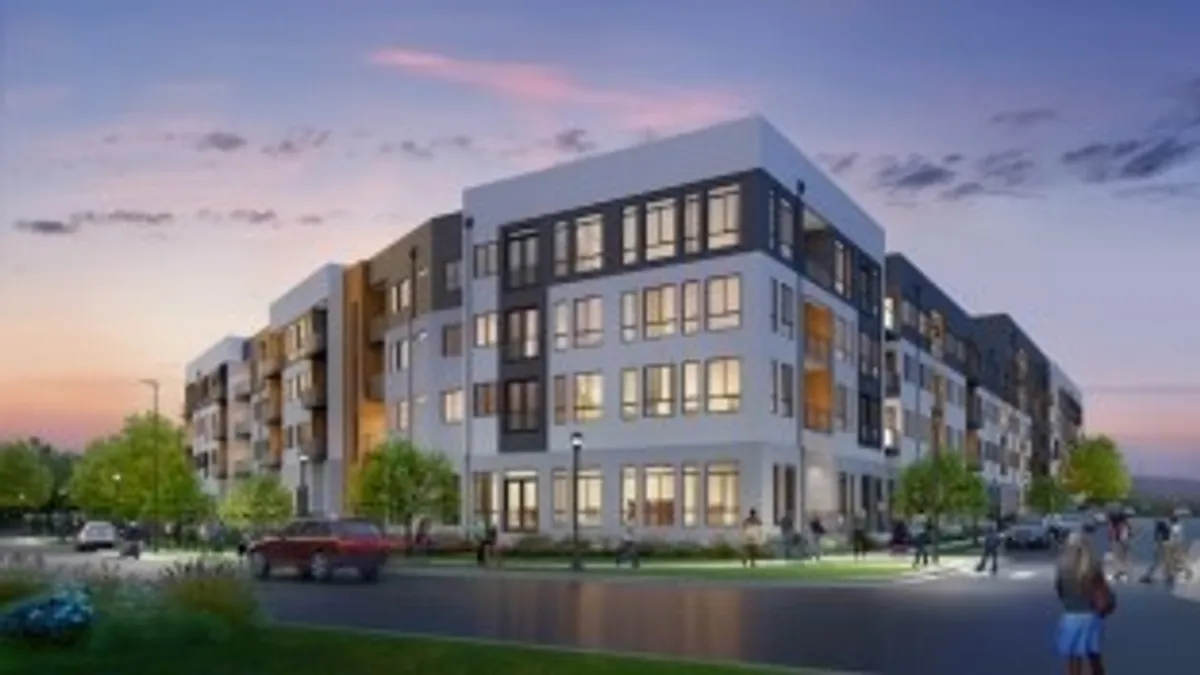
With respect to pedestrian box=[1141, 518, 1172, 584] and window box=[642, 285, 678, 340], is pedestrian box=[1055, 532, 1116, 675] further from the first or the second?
window box=[642, 285, 678, 340]

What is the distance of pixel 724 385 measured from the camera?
59031 millimetres

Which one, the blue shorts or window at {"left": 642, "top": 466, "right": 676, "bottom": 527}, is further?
window at {"left": 642, "top": 466, "right": 676, "bottom": 527}

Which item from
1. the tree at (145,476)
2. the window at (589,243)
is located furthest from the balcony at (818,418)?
the tree at (145,476)

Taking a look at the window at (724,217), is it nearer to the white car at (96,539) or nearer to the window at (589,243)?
the window at (589,243)

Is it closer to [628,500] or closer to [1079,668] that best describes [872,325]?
[628,500]

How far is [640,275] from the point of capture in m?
62.4

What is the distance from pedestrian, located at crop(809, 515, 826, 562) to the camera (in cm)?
5716

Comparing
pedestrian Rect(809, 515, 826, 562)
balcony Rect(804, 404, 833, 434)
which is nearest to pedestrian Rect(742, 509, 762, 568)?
pedestrian Rect(809, 515, 826, 562)

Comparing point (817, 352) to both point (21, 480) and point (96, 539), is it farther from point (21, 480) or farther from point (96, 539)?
point (21, 480)

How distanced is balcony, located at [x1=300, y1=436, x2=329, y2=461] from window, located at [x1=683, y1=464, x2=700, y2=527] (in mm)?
33733

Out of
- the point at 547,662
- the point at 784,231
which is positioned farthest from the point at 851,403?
the point at 547,662

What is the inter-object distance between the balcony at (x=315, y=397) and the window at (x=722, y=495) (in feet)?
118

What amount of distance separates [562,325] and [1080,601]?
166 feet

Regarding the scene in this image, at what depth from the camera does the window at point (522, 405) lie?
6694cm
